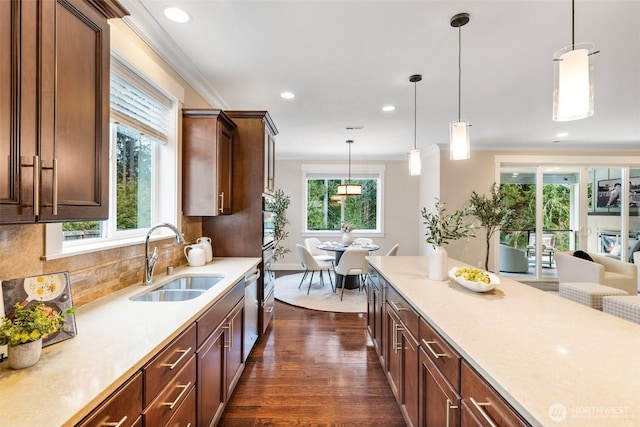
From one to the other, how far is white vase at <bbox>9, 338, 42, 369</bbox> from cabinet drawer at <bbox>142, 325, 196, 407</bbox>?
0.34 meters

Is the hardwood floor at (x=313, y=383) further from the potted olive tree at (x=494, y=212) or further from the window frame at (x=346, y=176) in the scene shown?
the window frame at (x=346, y=176)

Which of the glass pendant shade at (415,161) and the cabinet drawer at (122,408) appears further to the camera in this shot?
the glass pendant shade at (415,161)

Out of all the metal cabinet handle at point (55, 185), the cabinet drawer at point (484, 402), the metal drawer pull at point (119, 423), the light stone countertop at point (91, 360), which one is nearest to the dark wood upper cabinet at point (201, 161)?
the light stone countertop at point (91, 360)

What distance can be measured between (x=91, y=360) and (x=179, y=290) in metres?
1.13

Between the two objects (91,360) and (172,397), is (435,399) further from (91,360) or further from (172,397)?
(91,360)

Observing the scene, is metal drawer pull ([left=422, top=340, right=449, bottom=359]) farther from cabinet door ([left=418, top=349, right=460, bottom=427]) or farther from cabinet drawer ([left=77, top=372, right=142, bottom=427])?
cabinet drawer ([left=77, top=372, right=142, bottom=427])

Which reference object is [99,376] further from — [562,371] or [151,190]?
[151,190]

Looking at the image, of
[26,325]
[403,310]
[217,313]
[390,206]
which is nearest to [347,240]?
[390,206]

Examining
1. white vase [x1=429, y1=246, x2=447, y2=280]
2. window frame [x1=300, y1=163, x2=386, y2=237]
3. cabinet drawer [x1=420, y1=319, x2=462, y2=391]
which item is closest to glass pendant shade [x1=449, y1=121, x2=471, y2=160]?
white vase [x1=429, y1=246, x2=447, y2=280]

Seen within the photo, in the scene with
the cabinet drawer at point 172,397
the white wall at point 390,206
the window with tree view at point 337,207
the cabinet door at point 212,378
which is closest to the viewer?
the cabinet drawer at point 172,397

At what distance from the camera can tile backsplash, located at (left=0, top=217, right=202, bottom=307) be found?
1239mm

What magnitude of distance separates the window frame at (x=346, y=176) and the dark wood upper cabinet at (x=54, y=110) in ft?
18.6

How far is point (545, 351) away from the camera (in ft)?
3.51

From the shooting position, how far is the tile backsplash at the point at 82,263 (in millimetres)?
1239
